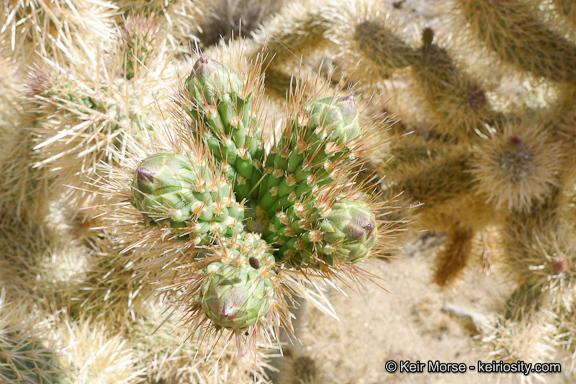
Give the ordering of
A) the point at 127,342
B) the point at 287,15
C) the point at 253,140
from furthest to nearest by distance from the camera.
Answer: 1. the point at 287,15
2. the point at 127,342
3. the point at 253,140

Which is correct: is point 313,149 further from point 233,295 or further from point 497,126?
point 497,126

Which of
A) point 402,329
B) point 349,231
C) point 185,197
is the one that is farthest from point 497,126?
point 402,329

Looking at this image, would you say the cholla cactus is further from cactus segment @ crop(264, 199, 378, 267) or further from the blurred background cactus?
cactus segment @ crop(264, 199, 378, 267)

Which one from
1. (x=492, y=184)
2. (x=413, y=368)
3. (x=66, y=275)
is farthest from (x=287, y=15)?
(x=413, y=368)

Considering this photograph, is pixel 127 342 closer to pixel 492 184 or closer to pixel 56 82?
pixel 56 82

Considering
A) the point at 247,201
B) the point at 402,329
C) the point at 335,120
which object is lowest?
the point at 402,329

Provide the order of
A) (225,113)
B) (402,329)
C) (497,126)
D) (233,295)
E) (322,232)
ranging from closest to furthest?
1. (233,295)
2. (322,232)
3. (225,113)
4. (497,126)
5. (402,329)
